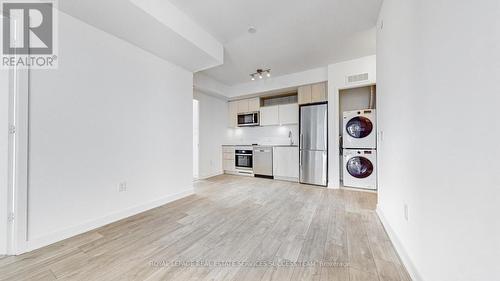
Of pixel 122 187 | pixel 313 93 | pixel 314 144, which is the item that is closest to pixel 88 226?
pixel 122 187

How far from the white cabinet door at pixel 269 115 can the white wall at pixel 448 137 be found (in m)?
3.32

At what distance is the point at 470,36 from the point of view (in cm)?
77

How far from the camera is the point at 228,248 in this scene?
1.75 meters

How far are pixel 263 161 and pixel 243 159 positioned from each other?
67 cm

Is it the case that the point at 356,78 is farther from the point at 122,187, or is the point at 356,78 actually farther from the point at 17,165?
the point at 17,165

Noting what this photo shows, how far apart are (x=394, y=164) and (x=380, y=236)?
0.81 metres

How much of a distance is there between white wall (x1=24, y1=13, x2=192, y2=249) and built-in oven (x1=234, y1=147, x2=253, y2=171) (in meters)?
2.45

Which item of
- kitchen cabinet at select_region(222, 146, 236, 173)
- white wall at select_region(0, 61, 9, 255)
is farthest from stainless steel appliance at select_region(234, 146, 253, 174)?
white wall at select_region(0, 61, 9, 255)

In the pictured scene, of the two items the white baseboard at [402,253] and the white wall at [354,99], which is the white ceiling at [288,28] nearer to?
the white wall at [354,99]

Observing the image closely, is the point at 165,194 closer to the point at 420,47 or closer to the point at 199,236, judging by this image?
the point at 199,236

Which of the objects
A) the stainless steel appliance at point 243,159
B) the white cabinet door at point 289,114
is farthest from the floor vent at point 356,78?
the stainless steel appliance at point 243,159

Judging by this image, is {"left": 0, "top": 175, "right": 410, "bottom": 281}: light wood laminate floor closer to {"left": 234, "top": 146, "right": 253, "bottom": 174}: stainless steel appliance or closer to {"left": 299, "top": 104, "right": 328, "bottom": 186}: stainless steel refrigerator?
{"left": 299, "top": 104, "right": 328, "bottom": 186}: stainless steel refrigerator

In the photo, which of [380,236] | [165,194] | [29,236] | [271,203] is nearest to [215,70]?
[165,194]

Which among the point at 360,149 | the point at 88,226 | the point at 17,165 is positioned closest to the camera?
the point at 17,165
